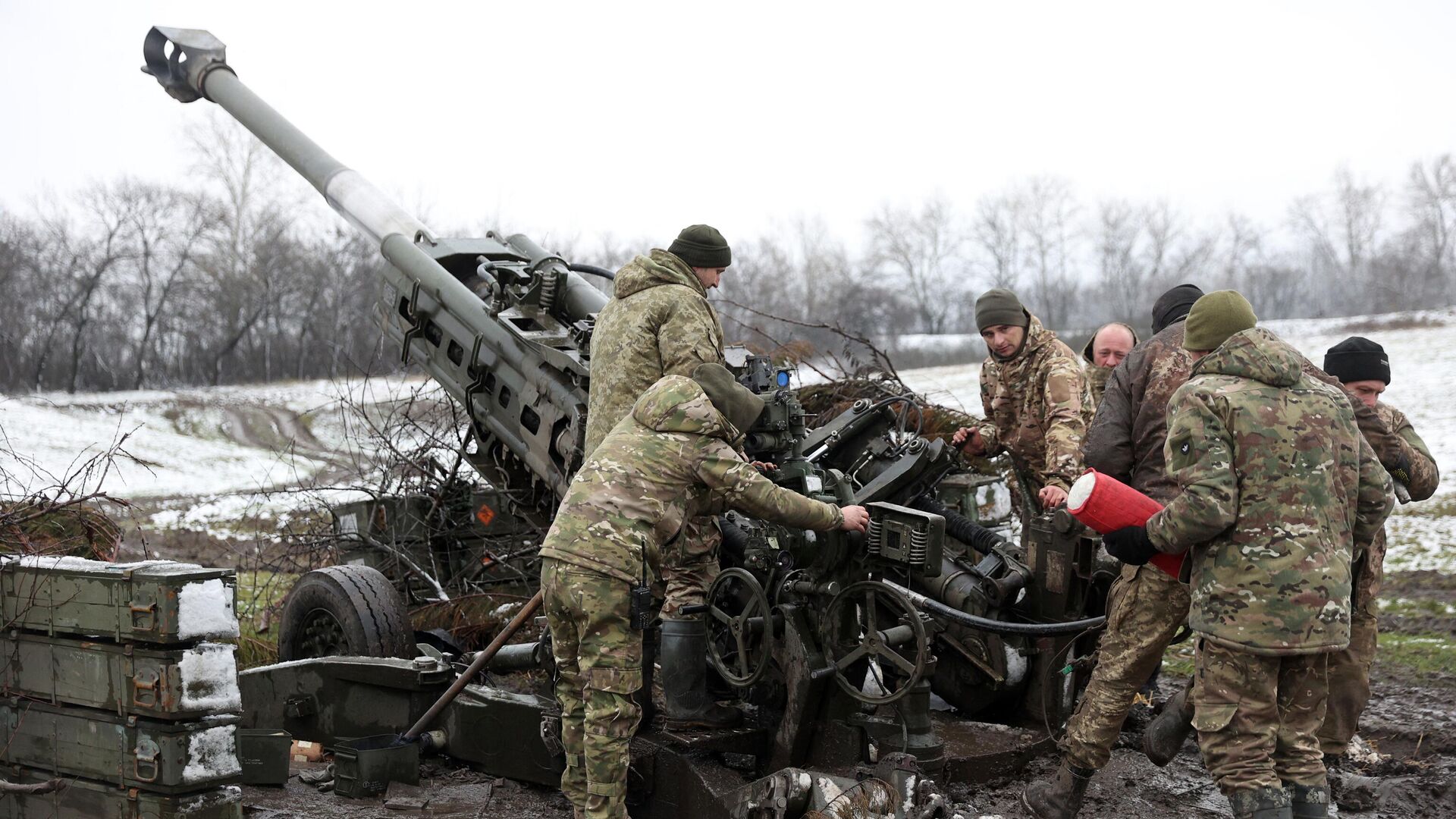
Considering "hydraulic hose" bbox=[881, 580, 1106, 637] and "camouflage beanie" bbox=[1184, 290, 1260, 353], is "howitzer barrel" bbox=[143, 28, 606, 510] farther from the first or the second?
"camouflage beanie" bbox=[1184, 290, 1260, 353]

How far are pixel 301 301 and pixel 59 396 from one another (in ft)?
30.1

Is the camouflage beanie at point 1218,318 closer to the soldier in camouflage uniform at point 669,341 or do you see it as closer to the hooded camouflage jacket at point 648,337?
the soldier in camouflage uniform at point 669,341

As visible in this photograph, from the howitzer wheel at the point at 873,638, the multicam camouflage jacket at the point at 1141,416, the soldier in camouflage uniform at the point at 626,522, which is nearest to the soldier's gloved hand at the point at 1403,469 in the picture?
the multicam camouflage jacket at the point at 1141,416

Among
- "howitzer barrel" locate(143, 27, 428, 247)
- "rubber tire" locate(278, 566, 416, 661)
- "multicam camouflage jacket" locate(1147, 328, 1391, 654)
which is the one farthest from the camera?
"howitzer barrel" locate(143, 27, 428, 247)

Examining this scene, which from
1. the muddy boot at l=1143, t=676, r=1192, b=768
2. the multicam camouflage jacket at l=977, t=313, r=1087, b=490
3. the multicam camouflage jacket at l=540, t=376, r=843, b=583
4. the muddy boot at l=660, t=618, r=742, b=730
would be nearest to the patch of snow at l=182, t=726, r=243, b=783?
the multicam camouflage jacket at l=540, t=376, r=843, b=583

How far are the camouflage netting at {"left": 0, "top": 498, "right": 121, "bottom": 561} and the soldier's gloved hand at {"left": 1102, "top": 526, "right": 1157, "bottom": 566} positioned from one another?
4059 millimetres

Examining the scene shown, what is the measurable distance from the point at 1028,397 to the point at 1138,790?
1.99m

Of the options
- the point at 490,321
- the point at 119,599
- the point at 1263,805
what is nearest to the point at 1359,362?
the point at 1263,805

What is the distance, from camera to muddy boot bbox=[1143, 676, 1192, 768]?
4859mm

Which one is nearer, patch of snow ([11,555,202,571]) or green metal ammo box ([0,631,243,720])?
green metal ammo box ([0,631,243,720])

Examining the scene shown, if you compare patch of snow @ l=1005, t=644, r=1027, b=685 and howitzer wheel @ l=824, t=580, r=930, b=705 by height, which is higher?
howitzer wheel @ l=824, t=580, r=930, b=705

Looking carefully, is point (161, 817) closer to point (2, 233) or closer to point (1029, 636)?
point (1029, 636)

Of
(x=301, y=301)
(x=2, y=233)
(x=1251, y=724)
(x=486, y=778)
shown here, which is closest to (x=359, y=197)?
(x=486, y=778)

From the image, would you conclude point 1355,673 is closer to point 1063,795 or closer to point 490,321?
point 1063,795
